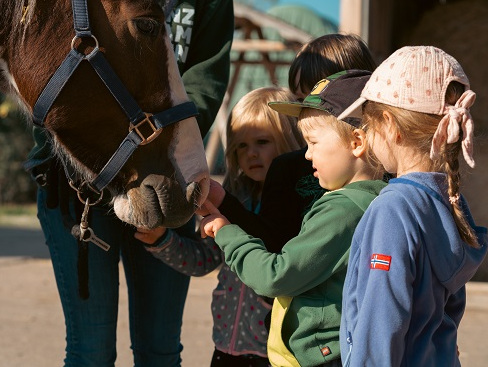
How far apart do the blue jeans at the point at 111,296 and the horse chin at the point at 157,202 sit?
368mm

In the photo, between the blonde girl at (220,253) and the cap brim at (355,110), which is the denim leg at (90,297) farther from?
the cap brim at (355,110)

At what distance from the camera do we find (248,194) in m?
2.73

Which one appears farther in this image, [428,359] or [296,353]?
[296,353]

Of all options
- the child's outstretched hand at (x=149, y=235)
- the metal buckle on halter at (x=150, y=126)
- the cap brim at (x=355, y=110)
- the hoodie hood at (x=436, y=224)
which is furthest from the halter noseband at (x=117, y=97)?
the hoodie hood at (x=436, y=224)

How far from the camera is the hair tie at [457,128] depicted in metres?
1.77

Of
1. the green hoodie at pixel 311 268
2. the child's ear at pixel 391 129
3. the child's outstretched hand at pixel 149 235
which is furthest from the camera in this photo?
the child's outstretched hand at pixel 149 235

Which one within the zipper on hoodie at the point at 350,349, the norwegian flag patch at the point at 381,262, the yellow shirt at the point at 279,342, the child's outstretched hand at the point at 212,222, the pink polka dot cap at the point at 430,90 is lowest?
the yellow shirt at the point at 279,342

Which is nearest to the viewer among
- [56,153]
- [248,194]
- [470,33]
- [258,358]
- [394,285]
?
[394,285]

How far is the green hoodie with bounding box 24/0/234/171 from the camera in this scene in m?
2.53

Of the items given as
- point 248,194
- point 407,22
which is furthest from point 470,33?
point 248,194

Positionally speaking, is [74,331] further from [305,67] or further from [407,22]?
[407,22]

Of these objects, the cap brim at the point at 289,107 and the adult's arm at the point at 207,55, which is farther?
the adult's arm at the point at 207,55

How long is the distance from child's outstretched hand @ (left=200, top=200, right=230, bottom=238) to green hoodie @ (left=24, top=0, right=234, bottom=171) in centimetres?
37

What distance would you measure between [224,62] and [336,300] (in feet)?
2.93
